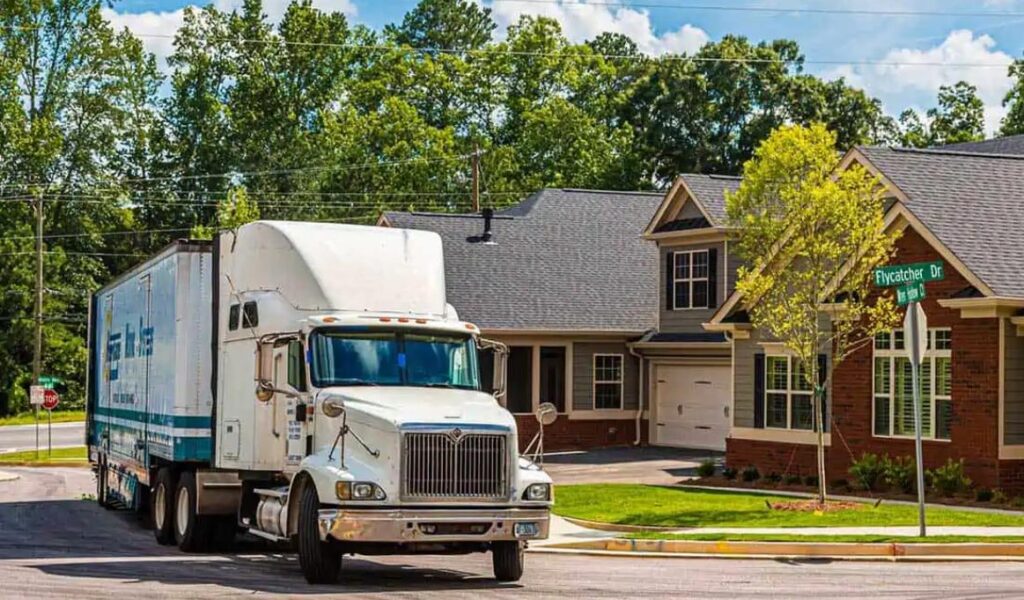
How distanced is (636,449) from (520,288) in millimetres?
5403

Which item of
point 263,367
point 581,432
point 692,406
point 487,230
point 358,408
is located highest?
point 487,230

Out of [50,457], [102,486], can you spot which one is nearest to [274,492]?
[102,486]

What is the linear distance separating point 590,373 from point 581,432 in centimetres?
162

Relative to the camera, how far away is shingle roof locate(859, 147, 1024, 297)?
88.6ft

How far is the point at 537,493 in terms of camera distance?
53.9 ft

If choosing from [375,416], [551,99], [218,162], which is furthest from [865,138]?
[375,416]

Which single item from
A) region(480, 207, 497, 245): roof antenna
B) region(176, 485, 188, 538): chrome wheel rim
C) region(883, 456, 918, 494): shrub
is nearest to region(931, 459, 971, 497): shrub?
region(883, 456, 918, 494): shrub

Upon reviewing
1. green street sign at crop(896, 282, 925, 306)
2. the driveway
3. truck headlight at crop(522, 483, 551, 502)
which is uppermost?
green street sign at crop(896, 282, 925, 306)

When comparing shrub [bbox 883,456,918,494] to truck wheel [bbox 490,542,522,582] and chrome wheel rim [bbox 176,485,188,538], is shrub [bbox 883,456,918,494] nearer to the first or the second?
Result: truck wheel [bbox 490,542,522,582]

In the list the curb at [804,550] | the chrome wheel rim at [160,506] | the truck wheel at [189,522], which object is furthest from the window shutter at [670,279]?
the truck wheel at [189,522]

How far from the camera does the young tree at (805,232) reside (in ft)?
82.6

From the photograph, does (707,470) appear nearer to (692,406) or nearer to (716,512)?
(716,512)

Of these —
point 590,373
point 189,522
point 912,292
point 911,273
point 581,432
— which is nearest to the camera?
point 189,522

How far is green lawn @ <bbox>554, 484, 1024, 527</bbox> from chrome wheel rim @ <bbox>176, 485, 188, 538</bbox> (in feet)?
20.8
